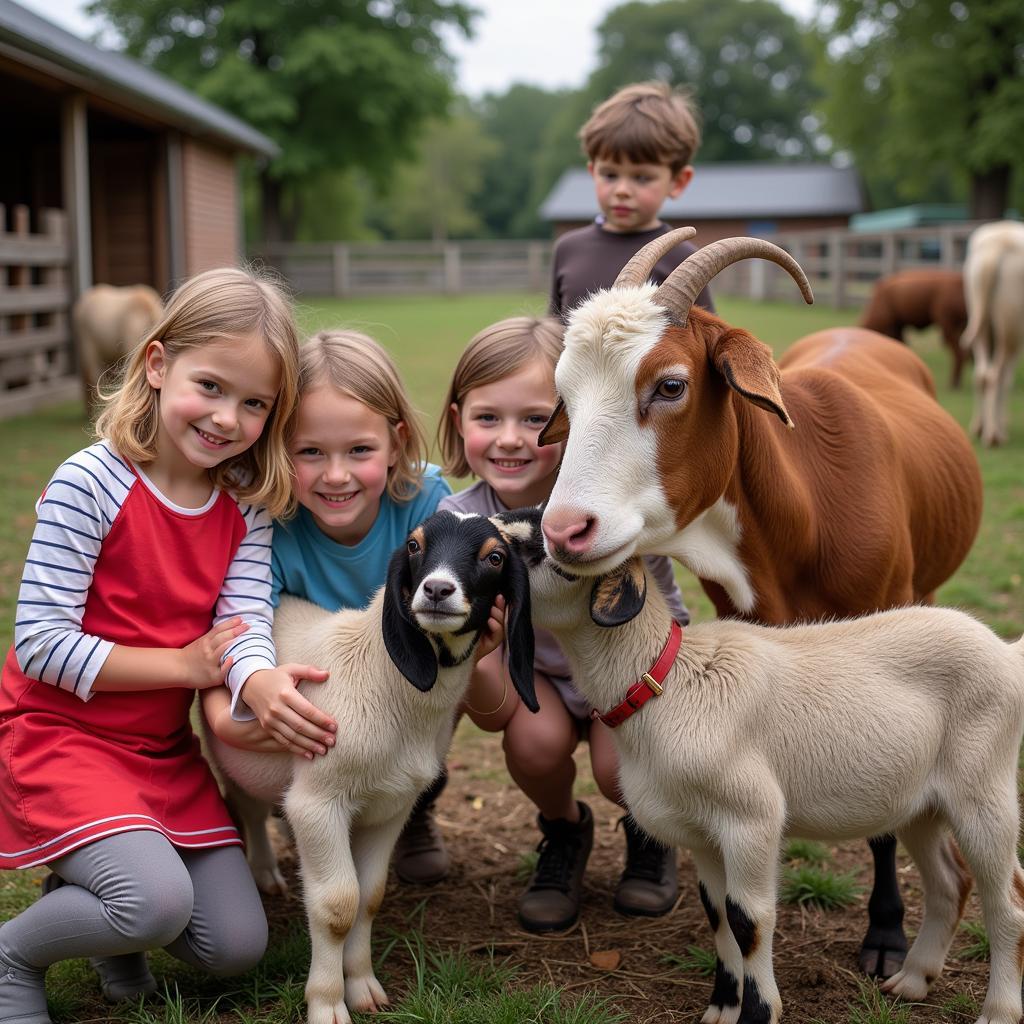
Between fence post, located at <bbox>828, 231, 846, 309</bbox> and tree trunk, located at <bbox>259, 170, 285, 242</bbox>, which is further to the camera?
tree trunk, located at <bbox>259, 170, 285, 242</bbox>

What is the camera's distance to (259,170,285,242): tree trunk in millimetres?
38969

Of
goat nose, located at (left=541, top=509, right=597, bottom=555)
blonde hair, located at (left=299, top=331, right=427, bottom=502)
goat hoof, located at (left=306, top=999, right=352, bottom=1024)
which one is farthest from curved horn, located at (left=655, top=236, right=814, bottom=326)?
goat hoof, located at (left=306, top=999, right=352, bottom=1024)

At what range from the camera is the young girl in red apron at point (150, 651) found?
282 cm

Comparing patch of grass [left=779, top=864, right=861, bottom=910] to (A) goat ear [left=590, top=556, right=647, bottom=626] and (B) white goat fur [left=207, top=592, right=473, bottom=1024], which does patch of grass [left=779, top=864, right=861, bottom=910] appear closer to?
(B) white goat fur [left=207, top=592, right=473, bottom=1024]

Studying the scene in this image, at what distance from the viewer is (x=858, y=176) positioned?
182 ft

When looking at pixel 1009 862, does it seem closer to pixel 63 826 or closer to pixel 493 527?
pixel 493 527

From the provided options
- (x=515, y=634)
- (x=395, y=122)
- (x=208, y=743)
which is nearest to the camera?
(x=515, y=634)

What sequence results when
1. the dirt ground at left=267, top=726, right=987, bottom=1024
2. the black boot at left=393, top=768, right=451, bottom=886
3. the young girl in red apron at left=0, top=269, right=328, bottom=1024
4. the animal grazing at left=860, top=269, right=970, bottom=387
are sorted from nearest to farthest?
the young girl in red apron at left=0, top=269, right=328, bottom=1024, the dirt ground at left=267, top=726, right=987, bottom=1024, the black boot at left=393, top=768, right=451, bottom=886, the animal grazing at left=860, top=269, right=970, bottom=387

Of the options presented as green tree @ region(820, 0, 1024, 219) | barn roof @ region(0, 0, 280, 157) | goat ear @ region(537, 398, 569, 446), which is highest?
→ green tree @ region(820, 0, 1024, 219)

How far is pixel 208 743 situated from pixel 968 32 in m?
29.4

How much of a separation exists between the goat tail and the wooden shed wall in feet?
37.3

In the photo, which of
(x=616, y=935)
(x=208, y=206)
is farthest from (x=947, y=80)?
(x=616, y=935)

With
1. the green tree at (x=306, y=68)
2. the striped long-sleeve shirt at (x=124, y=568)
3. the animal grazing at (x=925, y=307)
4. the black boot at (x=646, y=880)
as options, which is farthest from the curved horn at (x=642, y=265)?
the green tree at (x=306, y=68)

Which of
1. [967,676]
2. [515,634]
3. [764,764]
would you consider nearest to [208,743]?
[515,634]
